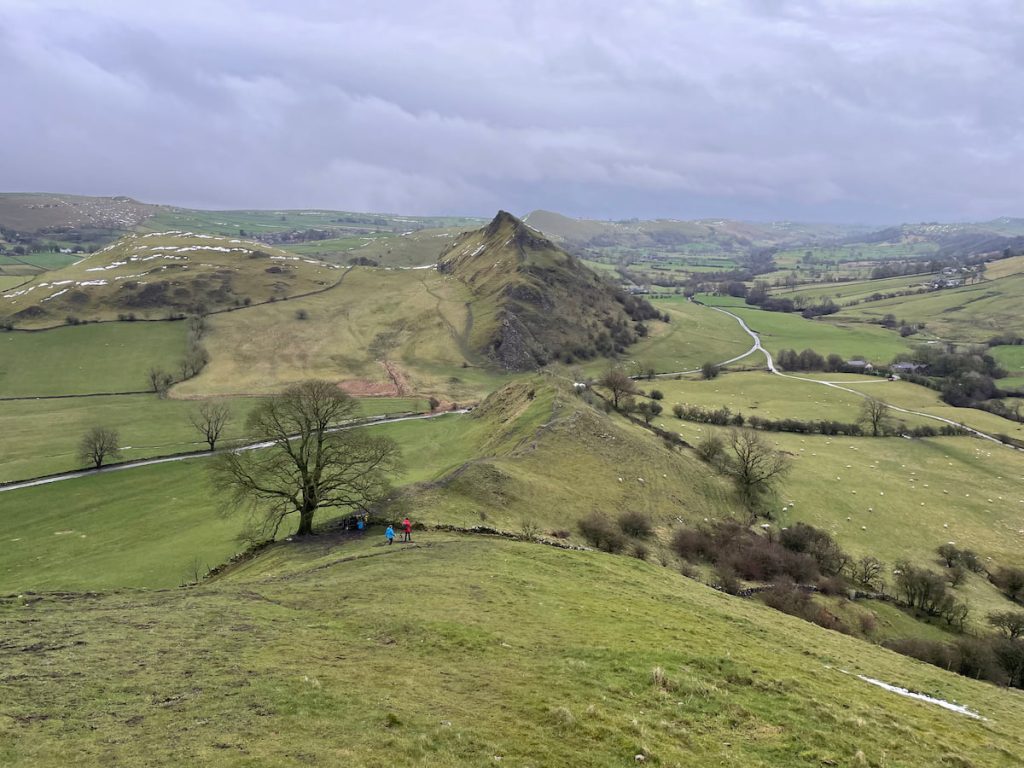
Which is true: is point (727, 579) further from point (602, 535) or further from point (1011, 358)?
point (1011, 358)

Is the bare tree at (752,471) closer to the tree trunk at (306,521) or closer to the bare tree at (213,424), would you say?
the tree trunk at (306,521)

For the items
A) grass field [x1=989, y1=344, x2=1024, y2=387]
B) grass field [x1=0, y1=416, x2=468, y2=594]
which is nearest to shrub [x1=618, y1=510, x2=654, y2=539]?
grass field [x1=0, y1=416, x2=468, y2=594]

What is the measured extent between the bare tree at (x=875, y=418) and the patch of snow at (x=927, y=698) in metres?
102

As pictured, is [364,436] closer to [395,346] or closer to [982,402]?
[395,346]

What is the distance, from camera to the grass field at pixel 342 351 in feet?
471

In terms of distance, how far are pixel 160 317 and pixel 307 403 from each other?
16633 cm

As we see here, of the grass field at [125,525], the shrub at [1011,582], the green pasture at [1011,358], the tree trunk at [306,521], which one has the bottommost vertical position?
the shrub at [1011,582]

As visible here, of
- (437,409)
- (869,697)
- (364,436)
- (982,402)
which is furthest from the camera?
(982,402)

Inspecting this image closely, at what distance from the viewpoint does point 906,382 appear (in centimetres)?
16075

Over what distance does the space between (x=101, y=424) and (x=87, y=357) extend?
58.8 metres

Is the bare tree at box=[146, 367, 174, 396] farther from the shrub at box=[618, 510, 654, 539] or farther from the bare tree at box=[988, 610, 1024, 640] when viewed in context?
the bare tree at box=[988, 610, 1024, 640]

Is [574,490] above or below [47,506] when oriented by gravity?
above

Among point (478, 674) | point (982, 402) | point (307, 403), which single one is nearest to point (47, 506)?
point (307, 403)

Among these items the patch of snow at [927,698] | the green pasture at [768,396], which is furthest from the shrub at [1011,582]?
the green pasture at [768,396]
